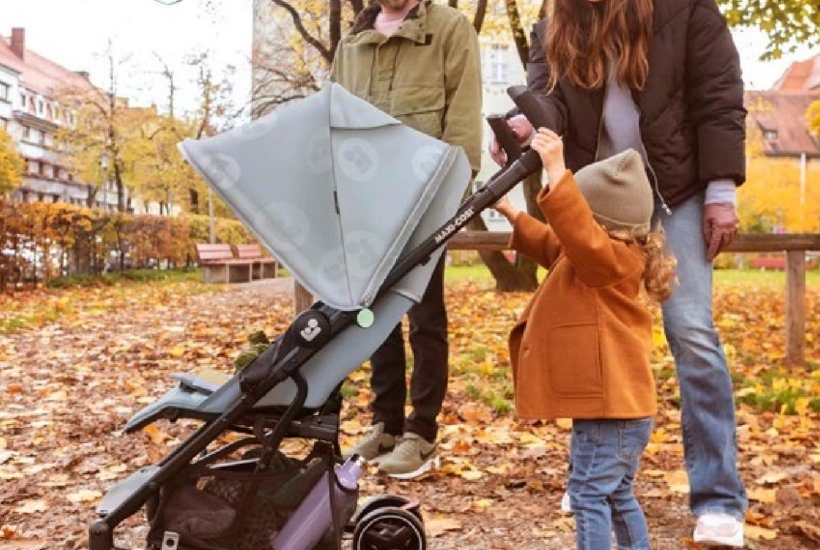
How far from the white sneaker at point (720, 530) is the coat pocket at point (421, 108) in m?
1.72

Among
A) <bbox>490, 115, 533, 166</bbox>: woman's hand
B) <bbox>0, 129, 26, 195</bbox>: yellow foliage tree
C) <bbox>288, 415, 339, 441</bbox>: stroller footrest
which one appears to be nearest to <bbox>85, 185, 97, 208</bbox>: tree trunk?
<bbox>0, 129, 26, 195</bbox>: yellow foliage tree

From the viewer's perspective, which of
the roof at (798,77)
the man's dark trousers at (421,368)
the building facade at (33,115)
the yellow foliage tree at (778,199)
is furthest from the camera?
the roof at (798,77)

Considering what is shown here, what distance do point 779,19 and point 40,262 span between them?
10710 mm

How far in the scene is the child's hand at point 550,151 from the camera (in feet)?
8.09

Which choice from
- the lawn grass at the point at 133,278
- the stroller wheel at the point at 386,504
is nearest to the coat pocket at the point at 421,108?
the stroller wheel at the point at 386,504

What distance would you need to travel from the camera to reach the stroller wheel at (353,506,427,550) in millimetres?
2631

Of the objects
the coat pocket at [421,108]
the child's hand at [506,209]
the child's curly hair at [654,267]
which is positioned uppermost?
the coat pocket at [421,108]

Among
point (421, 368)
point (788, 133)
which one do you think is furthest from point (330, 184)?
point (788, 133)

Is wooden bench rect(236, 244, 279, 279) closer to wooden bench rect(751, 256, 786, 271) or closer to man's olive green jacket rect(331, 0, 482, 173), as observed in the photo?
man's olive green jacket rect(331, 0, 482, 173)

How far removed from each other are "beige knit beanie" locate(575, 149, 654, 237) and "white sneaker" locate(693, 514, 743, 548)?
995 mm

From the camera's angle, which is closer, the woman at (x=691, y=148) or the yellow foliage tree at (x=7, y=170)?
the woman at (x=691, y=148)

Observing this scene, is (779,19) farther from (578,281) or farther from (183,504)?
(183,504)

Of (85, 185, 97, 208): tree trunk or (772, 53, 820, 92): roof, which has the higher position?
(772, 53, 820, 92): roof

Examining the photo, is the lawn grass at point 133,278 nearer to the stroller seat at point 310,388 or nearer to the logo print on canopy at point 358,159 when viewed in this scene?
the stroller seat at point 310,388
